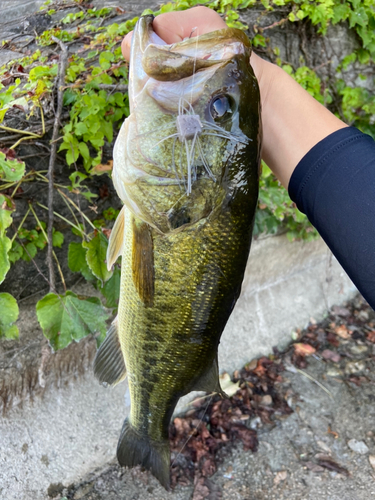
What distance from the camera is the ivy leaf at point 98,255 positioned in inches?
71.2

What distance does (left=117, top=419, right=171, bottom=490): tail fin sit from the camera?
73.0 inches

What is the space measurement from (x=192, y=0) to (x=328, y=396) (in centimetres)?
339

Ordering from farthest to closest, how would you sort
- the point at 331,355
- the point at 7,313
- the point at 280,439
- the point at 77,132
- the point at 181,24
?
the point at 331,355
the point at 280,439
the point at 77,132
the point at 7,313
the point at 181,24

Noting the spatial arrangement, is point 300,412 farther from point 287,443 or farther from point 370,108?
point 370,108

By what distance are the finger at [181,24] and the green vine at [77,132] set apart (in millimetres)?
588

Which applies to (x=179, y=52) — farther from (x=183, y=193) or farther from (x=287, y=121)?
(x=287, y=121)

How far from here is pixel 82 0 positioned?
296 centimetres

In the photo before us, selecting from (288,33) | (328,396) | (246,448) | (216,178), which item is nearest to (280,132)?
(216,178)

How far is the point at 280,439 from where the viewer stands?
10.0 feet

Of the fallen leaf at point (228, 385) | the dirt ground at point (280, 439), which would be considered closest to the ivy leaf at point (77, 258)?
the dirt ground at point (280, 439)

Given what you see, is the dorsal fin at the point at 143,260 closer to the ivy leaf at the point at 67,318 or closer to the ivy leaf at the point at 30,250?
the ivy leaf at the point at 67,318

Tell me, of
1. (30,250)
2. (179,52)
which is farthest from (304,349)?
(179,52)

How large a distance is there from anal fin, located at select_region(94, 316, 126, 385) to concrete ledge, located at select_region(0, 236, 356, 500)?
0.30m

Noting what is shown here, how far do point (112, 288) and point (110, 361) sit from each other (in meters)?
0.46
